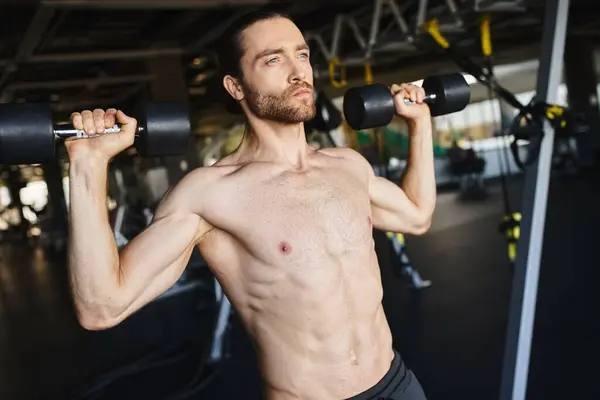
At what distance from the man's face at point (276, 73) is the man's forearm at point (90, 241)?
319 mm

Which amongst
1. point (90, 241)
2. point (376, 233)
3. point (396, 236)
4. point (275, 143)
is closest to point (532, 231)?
Result: point (275, 143)

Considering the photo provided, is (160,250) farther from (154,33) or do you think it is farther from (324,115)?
(154,33)

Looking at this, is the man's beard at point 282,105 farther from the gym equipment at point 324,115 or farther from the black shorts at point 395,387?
the gym equipment at point 324,115

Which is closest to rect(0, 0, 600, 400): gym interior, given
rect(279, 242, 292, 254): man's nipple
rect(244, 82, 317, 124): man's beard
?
rect(244, 82, 317, 124): man's beard

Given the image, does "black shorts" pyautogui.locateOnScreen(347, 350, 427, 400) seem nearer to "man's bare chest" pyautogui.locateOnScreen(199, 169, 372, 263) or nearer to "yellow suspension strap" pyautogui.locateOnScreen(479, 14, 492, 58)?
"man's bare chest" pyautogui.locateOnScreen(199, 169, 372, 263)

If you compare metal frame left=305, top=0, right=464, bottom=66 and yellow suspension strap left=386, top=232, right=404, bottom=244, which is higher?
metal frame left=305, top=0, right=464, bottom=66

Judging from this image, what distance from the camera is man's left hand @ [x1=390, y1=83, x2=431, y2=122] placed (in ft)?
4.19

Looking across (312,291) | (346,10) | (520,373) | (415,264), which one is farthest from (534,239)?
(346,10)

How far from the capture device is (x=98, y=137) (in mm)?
913

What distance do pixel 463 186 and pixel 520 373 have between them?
7890 millimetres

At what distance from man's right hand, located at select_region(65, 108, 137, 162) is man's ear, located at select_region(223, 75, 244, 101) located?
9.9 inches

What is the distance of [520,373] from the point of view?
5.66 ft

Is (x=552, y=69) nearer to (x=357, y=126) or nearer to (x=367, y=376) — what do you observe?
(x=357, y=126)

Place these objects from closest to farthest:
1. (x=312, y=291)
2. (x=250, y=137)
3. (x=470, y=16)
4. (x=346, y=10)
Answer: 1. (x=312, y=291)
2. (x=250, y=137)
3. (x=470, y=16)
4. (x=346, y=10)
